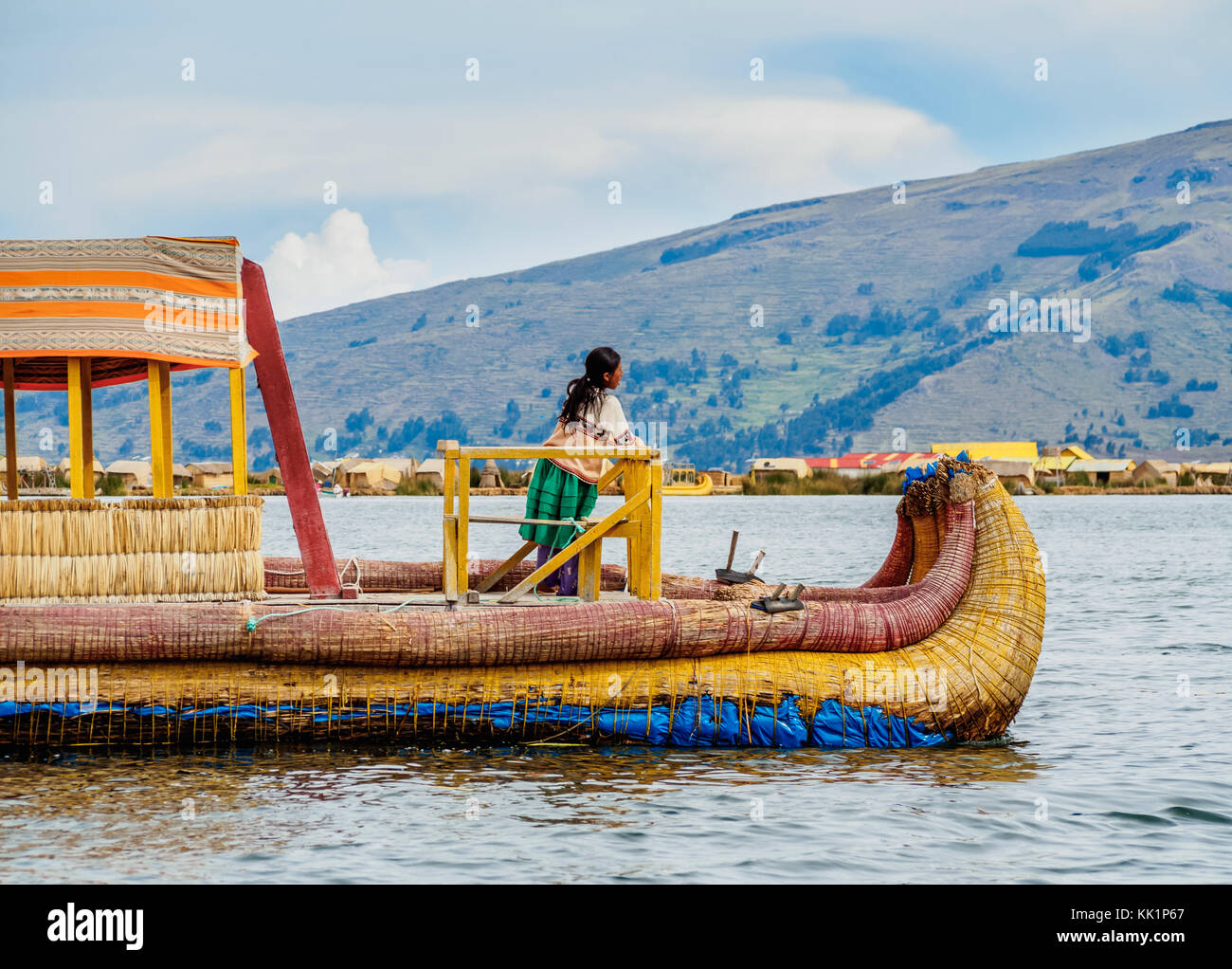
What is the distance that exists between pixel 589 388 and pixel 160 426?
3.19 meters

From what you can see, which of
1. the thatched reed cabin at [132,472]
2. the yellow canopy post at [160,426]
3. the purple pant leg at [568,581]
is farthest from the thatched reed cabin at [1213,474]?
the yellow canopy post at [160,426]

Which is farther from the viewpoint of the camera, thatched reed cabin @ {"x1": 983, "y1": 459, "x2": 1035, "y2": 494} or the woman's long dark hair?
thatched reed cabin @ {"x1": 983, "y1": 459, "x2": 1035, "y2": 494}

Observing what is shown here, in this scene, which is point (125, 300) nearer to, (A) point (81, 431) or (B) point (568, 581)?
(A) point (81, 431)

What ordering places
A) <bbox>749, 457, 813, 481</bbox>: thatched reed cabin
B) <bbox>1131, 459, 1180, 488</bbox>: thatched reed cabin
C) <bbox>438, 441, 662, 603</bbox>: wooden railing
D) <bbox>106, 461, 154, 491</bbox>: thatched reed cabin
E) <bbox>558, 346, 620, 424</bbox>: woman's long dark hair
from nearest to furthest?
<bbox>438, 441, 662, 603</bbox>: wooden railing → <bbox>558, 346, 620, 424</bbox>: woman's long dark hair → <bbox>106, 461, 154, 491</bbox>: thatched reed cabin → <bbox>749, 457, 813, 481</bbox>: thatched reed cabin → <bbox>1131, 459, 1180, 488</bbox>: thatched reed cabin

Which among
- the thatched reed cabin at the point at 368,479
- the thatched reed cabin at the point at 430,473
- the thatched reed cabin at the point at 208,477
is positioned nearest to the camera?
the thatched reed cabin at the point at 208,477

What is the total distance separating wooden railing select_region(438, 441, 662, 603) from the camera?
986cm

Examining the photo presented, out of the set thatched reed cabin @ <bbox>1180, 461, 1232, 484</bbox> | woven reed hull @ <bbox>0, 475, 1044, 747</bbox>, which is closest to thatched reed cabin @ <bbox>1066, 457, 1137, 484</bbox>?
thatched reed cabin @ <bbox>1180, 461, 1232, 484</bbox>

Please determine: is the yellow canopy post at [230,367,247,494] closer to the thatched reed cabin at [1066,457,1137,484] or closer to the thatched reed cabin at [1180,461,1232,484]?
the thatched reed cabin at [1066,457,1137,484]

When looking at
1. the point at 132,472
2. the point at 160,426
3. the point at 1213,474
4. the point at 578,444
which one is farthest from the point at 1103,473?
the point at 160,426

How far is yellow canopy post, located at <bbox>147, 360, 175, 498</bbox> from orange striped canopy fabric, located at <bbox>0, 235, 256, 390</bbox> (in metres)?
0.20

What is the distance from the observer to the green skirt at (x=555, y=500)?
10.5m

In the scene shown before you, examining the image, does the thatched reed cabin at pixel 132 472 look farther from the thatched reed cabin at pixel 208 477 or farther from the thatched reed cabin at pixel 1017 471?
the thatched reed cabin at pixel 1017 471

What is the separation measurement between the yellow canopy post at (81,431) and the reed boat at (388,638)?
2 centimetres
